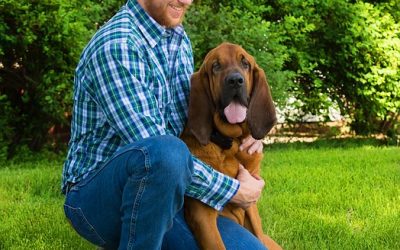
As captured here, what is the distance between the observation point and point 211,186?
3057 mm

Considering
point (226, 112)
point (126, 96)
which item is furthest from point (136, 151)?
point (226, 112)

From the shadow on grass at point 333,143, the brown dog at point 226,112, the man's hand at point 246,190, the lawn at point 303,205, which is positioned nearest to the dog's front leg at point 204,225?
the brown dog at point 226,112

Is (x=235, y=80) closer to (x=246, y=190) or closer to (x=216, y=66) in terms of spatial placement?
(x=216, y=66)

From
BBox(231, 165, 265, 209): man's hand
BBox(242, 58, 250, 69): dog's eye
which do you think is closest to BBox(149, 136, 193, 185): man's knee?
BBox(231, 165, 265, 209): man's hand

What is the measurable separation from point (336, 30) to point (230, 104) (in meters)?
6.81

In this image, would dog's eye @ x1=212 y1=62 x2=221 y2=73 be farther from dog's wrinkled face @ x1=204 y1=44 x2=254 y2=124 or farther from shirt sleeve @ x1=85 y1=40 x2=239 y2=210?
shirt sleeve @ x1=85 y1=40 x2=239 y2=210

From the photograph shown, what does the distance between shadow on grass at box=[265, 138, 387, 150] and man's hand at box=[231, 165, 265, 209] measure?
19.1ft

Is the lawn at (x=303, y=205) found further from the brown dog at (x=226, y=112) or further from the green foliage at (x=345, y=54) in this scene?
the green foliage at (x=345, y=54)

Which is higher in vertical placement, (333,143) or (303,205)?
(303,205)

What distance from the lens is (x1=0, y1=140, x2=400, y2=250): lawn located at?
430 cm

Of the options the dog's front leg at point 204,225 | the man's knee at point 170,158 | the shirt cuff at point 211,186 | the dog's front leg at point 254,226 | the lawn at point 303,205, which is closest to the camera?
the man's knee at point 170,158

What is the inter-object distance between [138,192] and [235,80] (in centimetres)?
80

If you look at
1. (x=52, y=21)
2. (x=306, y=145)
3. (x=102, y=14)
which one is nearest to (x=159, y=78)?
(x=52, y=21)

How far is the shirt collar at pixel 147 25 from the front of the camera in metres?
3.15
